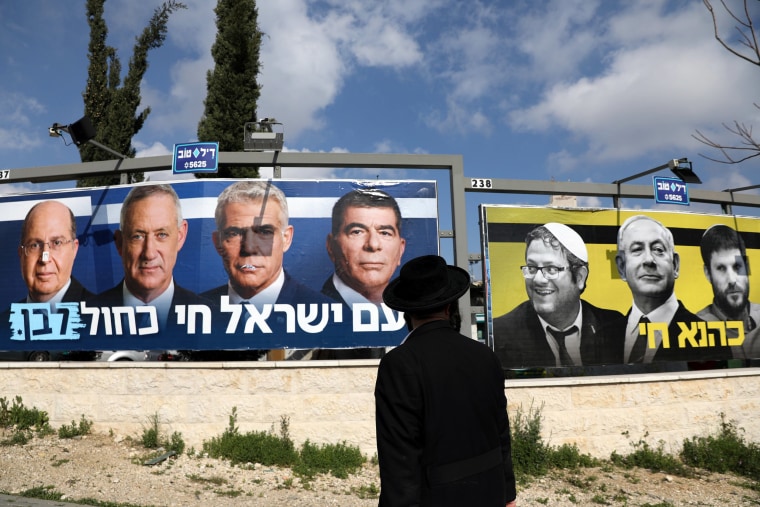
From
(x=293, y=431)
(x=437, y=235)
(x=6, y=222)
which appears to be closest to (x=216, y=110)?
(x=6, y=222)

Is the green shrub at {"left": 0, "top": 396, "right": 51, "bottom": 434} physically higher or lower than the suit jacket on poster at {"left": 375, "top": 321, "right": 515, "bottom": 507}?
lower

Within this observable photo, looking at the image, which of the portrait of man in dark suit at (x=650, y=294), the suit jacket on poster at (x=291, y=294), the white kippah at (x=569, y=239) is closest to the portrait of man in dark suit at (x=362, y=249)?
the suit jacket on poster at (x=291, y=294)

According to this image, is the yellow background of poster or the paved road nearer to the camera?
the paved road

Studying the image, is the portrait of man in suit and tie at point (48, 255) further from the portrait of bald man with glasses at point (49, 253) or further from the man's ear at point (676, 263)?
the man's ear at point (676, 263)

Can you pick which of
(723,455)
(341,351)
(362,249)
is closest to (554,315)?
(723,455)

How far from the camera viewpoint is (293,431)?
27.3ft

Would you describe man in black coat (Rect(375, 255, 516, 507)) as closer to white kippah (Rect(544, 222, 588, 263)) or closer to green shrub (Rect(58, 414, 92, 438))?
white kippah (Rect(544, 222, 588, 263))

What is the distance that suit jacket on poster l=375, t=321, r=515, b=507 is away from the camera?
2.28m

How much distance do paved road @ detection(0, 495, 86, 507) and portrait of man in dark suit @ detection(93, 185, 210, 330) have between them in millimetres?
3400

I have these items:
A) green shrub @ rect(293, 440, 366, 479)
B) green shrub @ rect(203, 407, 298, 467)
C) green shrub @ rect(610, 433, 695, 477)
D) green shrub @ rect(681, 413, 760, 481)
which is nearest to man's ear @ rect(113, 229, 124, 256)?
green shrub @ rect(203, 407, 298, 467)

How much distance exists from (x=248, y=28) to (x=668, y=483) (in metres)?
18.7

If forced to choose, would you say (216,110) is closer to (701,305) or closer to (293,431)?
(293,431)

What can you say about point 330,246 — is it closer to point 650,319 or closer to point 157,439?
point 157,439

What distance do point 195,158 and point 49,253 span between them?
363 cm
